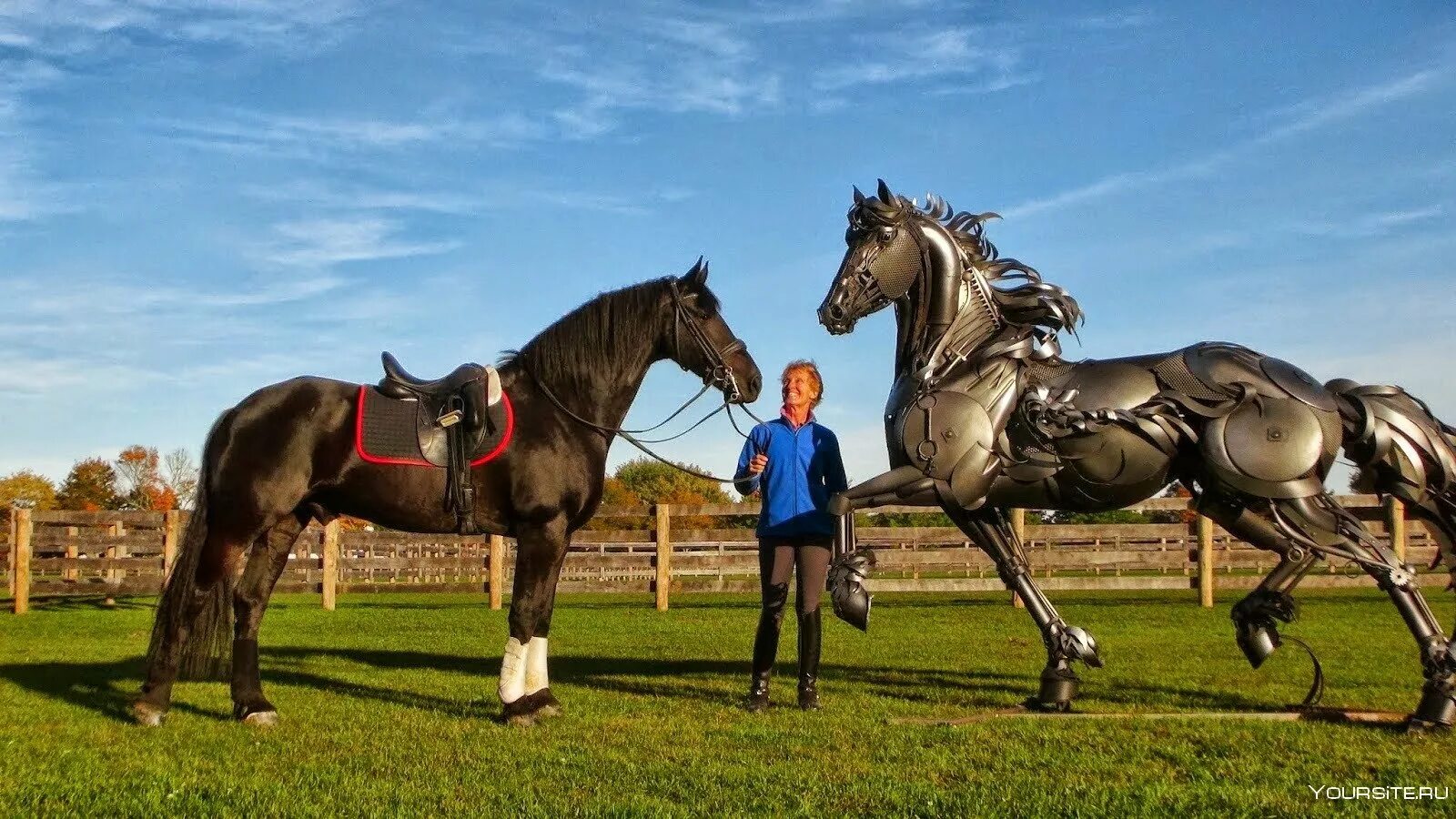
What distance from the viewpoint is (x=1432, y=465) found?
21.1ft

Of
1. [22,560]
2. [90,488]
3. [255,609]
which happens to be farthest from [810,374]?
[90,488]

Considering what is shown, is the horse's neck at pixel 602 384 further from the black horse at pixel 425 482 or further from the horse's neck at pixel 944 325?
the horse's neck at pixel 944 325

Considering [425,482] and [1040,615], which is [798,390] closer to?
[1040,615]

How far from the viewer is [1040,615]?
6855 millimetres

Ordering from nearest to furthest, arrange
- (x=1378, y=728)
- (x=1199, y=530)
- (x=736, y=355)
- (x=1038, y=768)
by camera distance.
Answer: (x=1038, y=768)
(x=1378, y=728)
(x=736, y=355)
(x=1199, y=530)

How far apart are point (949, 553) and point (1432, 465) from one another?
11.2 m

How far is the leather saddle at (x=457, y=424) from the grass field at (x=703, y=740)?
1.27 metres

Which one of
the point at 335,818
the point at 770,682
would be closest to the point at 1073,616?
the point at 770,682

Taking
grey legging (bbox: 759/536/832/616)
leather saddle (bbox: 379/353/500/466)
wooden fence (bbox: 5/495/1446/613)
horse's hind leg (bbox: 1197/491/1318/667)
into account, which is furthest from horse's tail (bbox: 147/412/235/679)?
wooden fence (bbox: 5/495/1446/613)

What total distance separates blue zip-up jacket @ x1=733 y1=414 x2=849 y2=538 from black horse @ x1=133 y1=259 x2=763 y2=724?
414 millimetres

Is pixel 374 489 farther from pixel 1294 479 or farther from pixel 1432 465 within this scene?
pixel 1432 465

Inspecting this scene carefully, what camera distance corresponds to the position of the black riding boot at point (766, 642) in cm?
707

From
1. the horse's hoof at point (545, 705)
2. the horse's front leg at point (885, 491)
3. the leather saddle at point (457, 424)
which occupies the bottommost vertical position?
the horse's hoof at point (545, 705)

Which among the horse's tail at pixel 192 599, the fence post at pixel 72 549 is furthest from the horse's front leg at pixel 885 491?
the fence post at pixel 72 549
